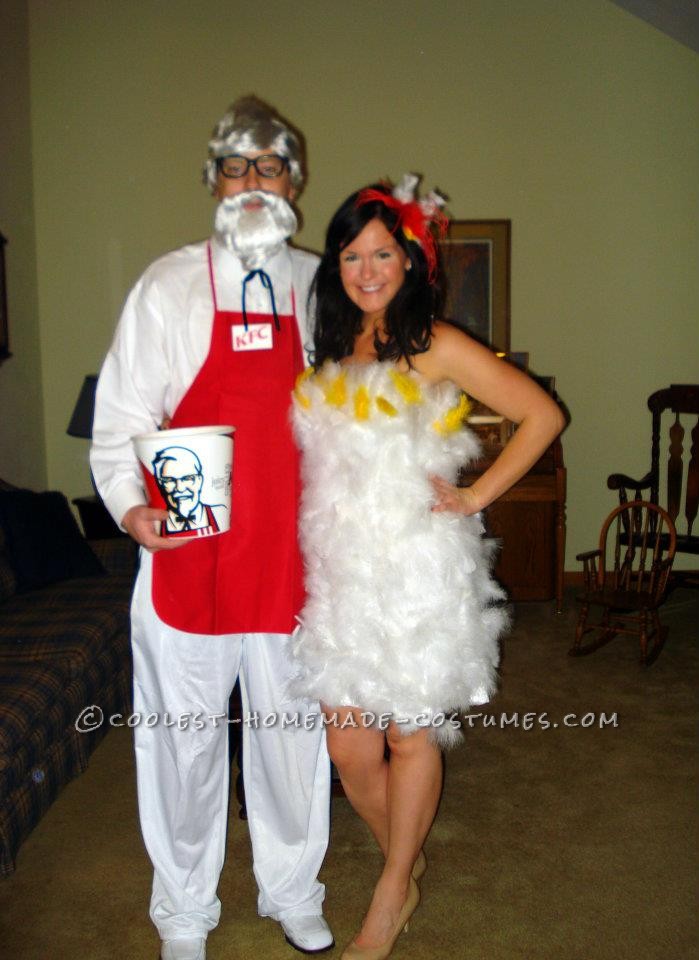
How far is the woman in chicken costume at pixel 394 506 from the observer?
1.61 m

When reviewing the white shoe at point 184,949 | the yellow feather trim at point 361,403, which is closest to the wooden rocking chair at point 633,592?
the white shoe at point 184,949

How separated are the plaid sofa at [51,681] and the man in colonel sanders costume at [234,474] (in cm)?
54

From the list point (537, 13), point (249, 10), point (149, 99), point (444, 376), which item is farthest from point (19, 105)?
point (444, 376)

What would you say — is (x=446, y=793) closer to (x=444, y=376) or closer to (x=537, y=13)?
(x=444, y=376)

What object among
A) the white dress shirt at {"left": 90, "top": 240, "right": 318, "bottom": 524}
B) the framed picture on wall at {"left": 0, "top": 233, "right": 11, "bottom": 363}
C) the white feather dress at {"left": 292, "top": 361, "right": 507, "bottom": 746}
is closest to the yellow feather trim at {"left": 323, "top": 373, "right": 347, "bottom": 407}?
the white feather dress at {"left": 292, "top": 361, "right": 507, "bottom": 746}

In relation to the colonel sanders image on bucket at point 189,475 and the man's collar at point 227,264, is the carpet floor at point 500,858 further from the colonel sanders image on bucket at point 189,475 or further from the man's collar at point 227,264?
the man's collar at point 227,264

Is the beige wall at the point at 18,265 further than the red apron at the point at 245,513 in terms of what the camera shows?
Yes

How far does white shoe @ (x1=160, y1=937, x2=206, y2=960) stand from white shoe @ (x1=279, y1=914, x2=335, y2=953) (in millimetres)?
198

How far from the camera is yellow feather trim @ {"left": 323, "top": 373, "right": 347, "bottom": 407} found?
1.61 metres

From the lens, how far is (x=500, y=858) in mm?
2246

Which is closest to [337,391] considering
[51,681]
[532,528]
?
[51,681]

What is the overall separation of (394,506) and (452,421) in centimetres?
23

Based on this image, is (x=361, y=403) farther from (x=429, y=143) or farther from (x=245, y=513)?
(x=429, y=143)

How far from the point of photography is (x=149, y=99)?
15.5 ft
